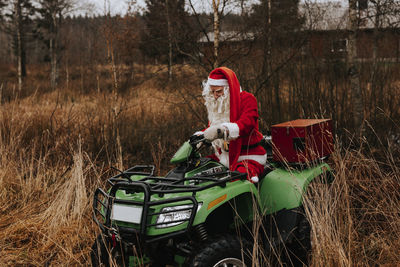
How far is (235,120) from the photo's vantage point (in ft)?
9.21

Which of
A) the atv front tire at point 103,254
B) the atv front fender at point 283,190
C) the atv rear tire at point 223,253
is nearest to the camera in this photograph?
the atv rear tire at point 223,253

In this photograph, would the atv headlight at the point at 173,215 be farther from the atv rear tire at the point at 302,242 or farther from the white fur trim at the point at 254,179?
the atv rear tire at the point at 302,242

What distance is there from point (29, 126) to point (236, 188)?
456cm

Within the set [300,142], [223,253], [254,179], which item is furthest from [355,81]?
[223,253]

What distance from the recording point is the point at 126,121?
6508mm

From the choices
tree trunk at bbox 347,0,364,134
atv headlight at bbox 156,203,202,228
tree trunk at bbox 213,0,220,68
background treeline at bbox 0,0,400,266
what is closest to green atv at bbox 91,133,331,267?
atv headlight at bbox 156,203,202,228

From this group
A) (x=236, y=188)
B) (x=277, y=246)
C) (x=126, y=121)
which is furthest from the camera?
(x=126, y=121)

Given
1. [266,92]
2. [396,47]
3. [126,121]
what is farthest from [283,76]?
[126,121]

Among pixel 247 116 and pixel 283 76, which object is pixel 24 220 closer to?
pixel 247 116

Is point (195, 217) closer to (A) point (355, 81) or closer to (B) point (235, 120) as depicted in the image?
(B) point (235, 120)

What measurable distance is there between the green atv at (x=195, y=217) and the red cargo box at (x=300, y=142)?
0.32 ft

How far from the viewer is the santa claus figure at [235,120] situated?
2.71 metres

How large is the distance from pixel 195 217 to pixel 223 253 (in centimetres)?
26

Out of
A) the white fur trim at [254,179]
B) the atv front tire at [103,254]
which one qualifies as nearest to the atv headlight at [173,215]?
the atv front tire at [103,254]
